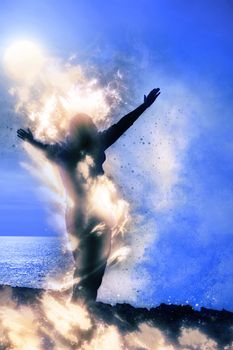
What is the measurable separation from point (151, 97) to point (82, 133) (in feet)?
6.96

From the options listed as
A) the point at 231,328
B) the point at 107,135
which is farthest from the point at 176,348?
the point at 107,135

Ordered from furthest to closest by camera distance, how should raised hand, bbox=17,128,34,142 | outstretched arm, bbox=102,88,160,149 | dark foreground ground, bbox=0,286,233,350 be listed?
dark foreground ground, bbox=0,286,233,350 < outstretched arm, bbox=102,88,160,149 < raised hand, bbox=17,128,34,142

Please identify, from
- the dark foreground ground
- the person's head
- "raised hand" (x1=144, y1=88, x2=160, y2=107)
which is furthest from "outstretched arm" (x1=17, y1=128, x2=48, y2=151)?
the dark foreground ground

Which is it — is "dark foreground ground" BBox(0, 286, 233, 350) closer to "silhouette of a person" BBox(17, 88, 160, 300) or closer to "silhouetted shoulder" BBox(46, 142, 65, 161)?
"silhouette of a person" BBox(17, 88, 160, 300)

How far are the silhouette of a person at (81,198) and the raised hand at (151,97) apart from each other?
1556 mm

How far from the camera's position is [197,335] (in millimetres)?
15820

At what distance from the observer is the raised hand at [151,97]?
10.1 m

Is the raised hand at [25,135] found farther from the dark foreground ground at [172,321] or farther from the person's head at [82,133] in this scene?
the dark foreground ground at [172,321]

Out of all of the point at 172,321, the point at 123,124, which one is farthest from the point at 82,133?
the point at 172,321

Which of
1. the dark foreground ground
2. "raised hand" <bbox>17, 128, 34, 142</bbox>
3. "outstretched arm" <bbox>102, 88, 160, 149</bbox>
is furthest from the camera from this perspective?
the dark foreground ground

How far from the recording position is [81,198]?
975cm

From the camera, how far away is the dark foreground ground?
1352cm

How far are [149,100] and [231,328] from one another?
12.1 metres

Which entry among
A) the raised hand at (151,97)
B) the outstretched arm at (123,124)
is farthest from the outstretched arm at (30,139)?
the raised hand at (151,97)
